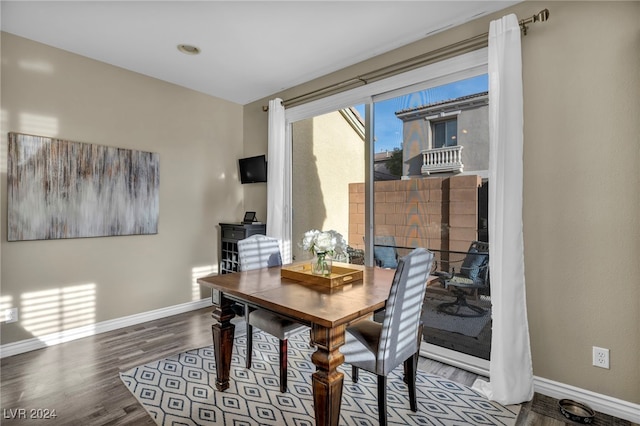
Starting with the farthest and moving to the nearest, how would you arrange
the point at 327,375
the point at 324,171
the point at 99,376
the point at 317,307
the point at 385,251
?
the point at 324,171, the point at 385,251, the point at 99,376, the point at 317,307, the point at 327,375

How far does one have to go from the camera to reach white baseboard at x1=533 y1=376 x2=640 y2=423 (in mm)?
1906

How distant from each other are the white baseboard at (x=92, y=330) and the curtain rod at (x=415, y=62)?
9.08 ft

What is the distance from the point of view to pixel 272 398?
214 cm

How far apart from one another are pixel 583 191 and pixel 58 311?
4287 millimetres

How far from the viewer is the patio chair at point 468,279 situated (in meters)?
2.59

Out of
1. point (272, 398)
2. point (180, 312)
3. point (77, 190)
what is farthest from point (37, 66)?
point (272, 398)

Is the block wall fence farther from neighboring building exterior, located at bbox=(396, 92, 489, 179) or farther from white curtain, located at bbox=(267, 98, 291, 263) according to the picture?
white curtain, located at bbox=(267, 98, 291, 263)

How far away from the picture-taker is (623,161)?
6.31 ft

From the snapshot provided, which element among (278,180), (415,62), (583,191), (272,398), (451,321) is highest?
(415,62)

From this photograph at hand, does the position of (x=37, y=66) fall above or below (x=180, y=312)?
above

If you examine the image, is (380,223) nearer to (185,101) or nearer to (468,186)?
(468,186)

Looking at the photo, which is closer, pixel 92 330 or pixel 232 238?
pixel 92 330

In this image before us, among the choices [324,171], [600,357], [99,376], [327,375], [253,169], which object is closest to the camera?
[327,375]

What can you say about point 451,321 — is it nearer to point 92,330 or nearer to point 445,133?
point 445,133
